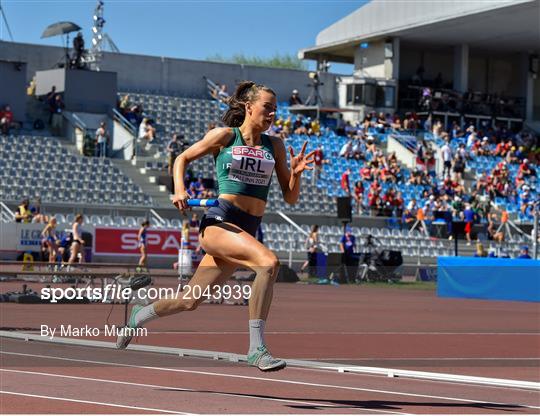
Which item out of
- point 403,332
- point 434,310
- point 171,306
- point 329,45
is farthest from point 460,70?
point 171,306

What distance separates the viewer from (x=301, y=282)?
3297 centimetres

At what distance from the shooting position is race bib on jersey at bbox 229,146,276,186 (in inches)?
346

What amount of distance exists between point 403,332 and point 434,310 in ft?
22.1

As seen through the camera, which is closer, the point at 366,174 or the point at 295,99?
the point at 366,174

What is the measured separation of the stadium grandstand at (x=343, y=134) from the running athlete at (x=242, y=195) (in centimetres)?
2350

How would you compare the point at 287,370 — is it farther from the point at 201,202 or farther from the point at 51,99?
the point at 51,99

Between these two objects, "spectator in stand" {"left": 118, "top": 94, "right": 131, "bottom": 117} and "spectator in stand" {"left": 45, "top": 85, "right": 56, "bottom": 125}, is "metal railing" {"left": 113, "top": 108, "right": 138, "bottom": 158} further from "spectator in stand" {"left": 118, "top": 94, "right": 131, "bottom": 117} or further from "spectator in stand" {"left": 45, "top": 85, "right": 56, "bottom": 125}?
"spectator in stand" {"left": 45, "top": 85, "right": 56, "bottom": 125}

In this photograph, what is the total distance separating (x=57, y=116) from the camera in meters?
43.7

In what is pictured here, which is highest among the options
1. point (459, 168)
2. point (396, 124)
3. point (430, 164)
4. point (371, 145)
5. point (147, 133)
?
point (396, 124)

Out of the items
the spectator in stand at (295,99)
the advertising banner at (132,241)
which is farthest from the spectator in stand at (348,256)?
the spectator in stand at (295,99)

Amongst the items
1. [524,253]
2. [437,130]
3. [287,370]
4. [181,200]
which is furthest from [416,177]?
[181,200]

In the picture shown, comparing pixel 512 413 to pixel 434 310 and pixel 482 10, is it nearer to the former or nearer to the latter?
pixel 434 310

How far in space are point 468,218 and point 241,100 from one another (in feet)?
115

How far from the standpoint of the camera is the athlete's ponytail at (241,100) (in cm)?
909
